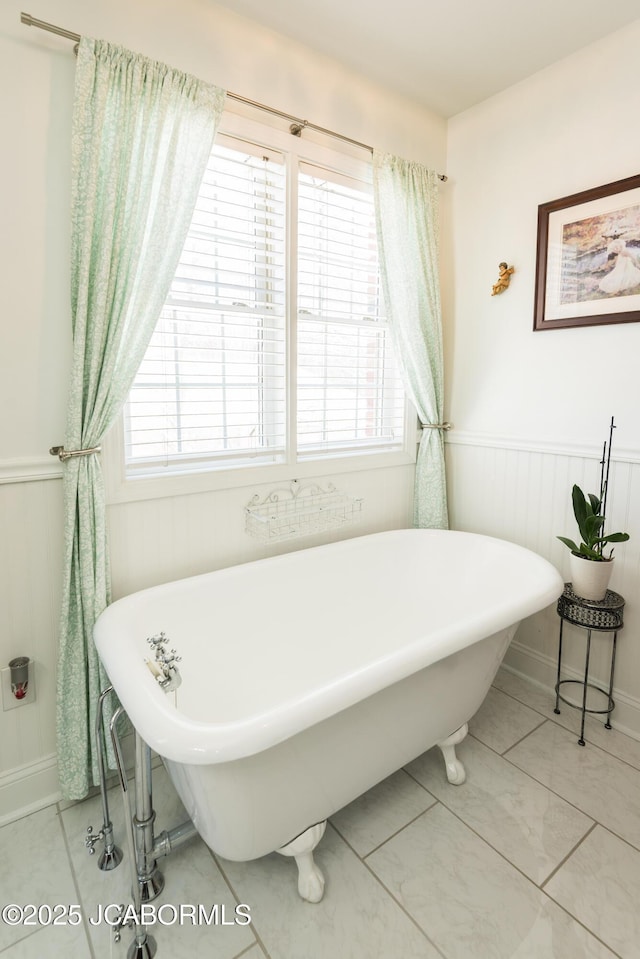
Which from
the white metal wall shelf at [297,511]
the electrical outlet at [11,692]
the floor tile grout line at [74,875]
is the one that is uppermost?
the white metal wall shelf at [297,511]

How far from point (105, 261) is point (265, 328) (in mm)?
698

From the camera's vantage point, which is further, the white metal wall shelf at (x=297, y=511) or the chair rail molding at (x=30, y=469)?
the white metal wall shelf at (x=297, y=511)

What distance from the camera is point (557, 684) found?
2.13 m

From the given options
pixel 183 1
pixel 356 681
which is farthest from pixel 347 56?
pixel 356 681

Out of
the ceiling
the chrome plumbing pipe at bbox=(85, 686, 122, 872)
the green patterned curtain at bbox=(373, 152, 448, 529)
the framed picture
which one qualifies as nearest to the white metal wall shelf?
the green patterned curtain at bbox=(373, 152, 448, 529)

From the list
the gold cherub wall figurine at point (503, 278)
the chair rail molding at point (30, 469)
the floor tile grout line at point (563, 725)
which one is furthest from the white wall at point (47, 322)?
the floor tile grout line at point (563, 725)

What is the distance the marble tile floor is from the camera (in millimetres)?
1254

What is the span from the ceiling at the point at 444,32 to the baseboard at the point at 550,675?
2.54m

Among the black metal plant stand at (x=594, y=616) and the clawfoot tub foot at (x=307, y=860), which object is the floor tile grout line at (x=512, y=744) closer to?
the black metal plant stand at (x=594, y=616)

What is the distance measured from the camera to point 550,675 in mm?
Result: 2324

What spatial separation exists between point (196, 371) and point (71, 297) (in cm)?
49

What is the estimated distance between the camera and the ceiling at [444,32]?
5.77 feet

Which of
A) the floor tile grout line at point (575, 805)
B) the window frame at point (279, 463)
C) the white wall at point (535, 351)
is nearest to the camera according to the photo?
the floor tile grout line at point (575, 805)

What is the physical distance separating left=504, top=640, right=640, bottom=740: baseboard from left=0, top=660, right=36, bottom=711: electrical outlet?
2063 millimetres
